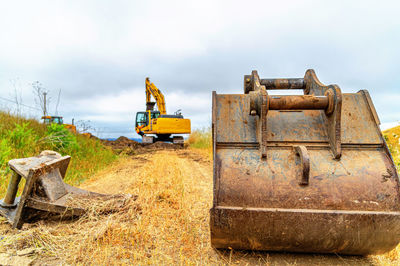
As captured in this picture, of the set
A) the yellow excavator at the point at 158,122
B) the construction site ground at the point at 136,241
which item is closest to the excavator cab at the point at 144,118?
the yellow excavator at the point at 158,122

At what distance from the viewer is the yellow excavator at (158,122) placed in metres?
14.4

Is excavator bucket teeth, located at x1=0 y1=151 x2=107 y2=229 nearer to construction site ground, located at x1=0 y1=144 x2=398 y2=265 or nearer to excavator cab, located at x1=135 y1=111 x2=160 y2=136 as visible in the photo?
construction site ground, located at x1=0 y1=144 x2=398 y2=265

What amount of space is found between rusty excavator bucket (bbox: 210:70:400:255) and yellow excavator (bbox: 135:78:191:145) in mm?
12470

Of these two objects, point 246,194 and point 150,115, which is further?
point 150,115

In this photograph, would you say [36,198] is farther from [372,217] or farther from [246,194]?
[372,217]

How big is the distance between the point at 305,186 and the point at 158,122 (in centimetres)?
1289

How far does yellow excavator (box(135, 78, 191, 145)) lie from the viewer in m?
14.4

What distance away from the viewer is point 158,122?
46.8 feet

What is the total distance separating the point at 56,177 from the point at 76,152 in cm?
387

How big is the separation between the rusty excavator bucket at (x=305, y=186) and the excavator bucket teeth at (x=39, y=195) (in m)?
1.68

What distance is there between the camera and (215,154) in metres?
1.90

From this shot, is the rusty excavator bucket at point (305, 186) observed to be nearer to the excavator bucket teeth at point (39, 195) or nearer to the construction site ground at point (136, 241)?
the construction site ground at point (136, 241)

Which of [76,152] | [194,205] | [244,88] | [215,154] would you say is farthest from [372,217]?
[76,152]

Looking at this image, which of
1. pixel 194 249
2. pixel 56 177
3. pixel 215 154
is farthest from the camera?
pixel 56 177
